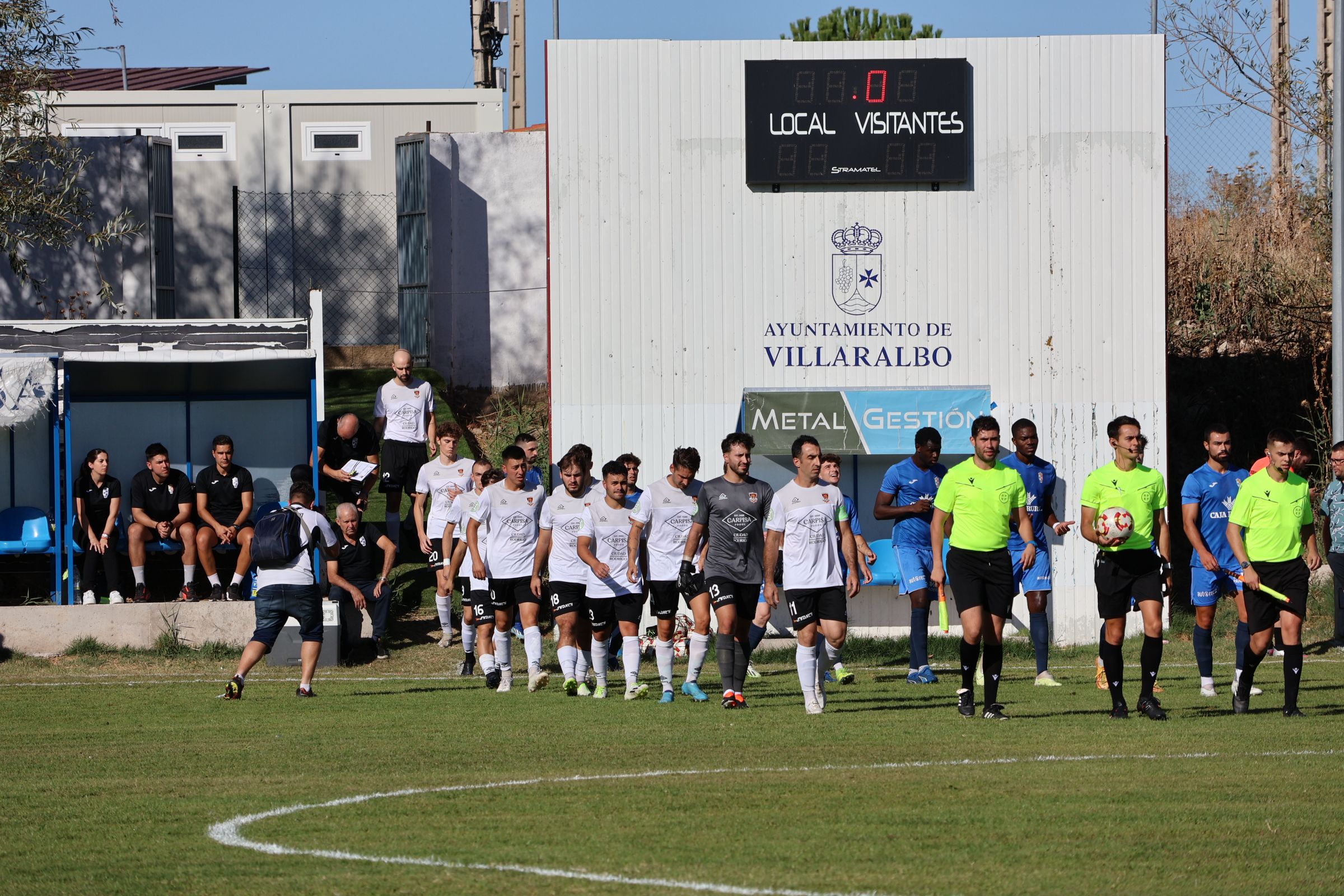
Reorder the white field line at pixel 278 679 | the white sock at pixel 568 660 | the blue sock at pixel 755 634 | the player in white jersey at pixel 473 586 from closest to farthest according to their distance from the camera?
the blue sock at pixel 755 634 → the white sock at pixel 568 660 → the player in white jersey at pixel 473 586 → the white field line at pixel 278 679

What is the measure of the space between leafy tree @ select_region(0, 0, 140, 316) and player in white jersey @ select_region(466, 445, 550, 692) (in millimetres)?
10200

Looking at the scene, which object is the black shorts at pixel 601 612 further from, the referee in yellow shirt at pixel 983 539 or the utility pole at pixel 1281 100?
the utility pole at pixel 1281 100

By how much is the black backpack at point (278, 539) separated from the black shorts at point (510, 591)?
1705 mm

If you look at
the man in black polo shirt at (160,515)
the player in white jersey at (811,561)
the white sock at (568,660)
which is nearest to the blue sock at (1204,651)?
the player in white jersey at (811,561)

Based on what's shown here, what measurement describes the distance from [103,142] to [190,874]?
21.6 meters

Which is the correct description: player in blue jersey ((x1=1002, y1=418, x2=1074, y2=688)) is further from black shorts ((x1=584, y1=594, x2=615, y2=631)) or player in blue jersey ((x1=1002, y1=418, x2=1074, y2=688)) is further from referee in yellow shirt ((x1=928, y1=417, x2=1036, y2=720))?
black shorts ((x1=584, y1=594, x2=615, y2=631))

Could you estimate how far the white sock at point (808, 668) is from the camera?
12.2 meters

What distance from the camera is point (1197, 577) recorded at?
13.5 meters

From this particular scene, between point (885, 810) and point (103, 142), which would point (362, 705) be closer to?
point (885, 810)

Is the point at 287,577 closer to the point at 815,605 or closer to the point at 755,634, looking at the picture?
the point at 755,634

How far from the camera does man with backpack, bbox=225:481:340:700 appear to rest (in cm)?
1362

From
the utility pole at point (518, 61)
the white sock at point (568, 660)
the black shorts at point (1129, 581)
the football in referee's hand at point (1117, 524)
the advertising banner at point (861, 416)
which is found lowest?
the white sock at point (568, 660)

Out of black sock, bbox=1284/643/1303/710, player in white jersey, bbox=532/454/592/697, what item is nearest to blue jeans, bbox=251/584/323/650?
player in white jersey, bbox=532/454/592/697

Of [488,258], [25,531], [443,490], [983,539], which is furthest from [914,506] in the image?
[488,258]
